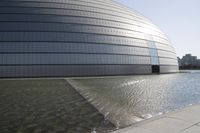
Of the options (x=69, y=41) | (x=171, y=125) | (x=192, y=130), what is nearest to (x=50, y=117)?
(x=171, y=125)

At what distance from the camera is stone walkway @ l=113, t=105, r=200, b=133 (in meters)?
7.41

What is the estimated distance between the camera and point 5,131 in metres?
8.14

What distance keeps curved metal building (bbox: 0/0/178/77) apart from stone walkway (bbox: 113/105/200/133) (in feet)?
96.4

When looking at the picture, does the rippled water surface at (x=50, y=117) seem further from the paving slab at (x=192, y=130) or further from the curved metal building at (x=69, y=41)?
the curved metal building at (x=69, y=41)

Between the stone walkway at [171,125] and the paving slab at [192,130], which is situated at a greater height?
the stone walkway at [171,125]

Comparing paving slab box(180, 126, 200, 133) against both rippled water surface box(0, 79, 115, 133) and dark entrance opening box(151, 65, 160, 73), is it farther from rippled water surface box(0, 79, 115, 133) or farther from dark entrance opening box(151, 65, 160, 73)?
dark entrance opening box(151, 65, 160, 73)

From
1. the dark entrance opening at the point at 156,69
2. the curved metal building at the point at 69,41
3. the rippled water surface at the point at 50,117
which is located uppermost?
the curved metal building at the point at 69,41

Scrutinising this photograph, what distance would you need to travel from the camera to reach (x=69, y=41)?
38875mm

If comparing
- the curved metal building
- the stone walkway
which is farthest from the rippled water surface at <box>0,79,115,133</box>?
the curved metal building

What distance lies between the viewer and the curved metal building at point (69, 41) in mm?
36531

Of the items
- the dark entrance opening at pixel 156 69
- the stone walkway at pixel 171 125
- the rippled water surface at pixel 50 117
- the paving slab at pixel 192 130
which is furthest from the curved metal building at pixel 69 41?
the paving slab at pixel 192 130

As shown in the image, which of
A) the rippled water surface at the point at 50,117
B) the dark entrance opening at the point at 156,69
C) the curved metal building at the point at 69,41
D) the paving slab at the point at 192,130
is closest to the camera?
the paving slab at the point at 192,130

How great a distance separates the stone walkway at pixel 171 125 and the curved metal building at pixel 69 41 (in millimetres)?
29393

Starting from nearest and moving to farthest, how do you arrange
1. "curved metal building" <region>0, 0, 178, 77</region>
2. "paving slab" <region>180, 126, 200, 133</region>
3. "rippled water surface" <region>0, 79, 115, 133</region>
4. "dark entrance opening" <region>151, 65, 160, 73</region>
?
"paving slab" <region>180, 126, 200, 133</region>, "rippled water surface" <region>0, 79, 115, 133</region>, "curved metal building" <region>0, 0, 178, 77</region>, "dark entrance opening" <region>151, 65, 160, 73</region>
